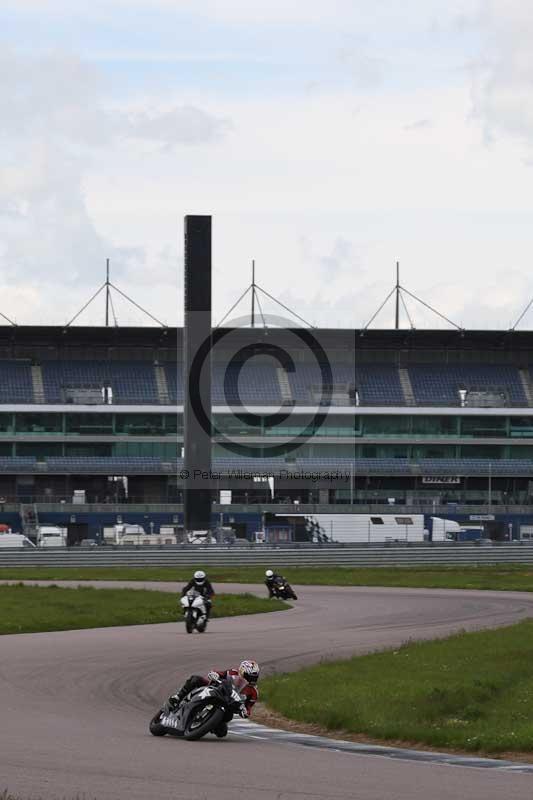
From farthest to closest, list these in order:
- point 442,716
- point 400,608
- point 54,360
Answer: point 54,360 → point 400,608 → point 442,716

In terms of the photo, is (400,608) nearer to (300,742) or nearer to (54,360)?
(300,742)

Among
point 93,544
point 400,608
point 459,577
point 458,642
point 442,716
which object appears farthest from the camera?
point 93,544

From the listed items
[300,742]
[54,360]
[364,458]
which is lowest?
[300,742]

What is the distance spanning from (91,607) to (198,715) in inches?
900

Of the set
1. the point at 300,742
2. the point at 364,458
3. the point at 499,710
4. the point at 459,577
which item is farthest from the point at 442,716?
the point at 364,458

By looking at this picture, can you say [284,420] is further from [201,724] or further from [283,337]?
[201,724]

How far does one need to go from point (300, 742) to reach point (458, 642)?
1231cm

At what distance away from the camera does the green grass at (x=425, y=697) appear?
1730 centimetres

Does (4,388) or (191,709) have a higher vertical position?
(4,388)

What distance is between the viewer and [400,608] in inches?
1642

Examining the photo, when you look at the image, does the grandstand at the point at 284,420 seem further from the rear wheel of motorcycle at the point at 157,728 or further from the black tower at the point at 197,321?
the rear wheel of motorcycle at the point at 157,728

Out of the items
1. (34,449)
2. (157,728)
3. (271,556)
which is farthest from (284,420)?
(157,728)

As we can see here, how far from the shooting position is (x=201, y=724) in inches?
648

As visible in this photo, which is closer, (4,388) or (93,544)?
(93,544)
